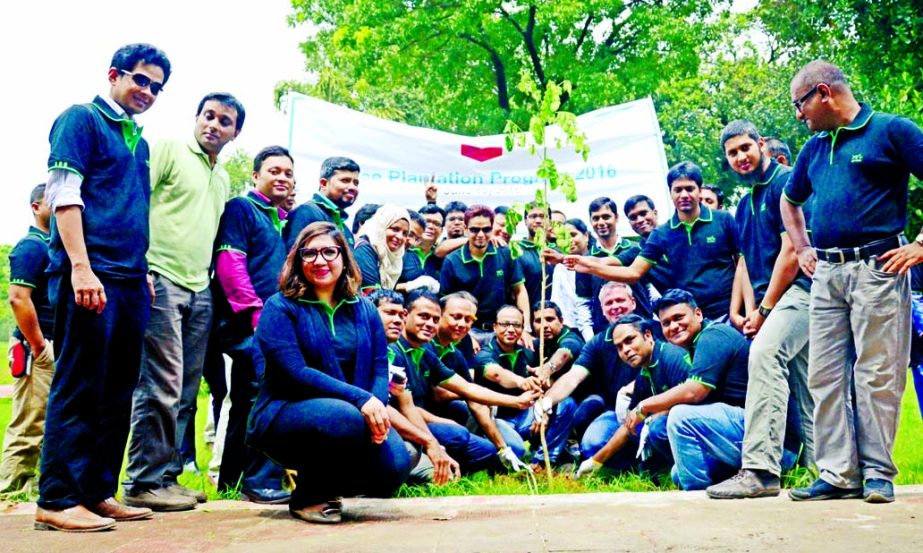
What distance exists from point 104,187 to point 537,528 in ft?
7.58

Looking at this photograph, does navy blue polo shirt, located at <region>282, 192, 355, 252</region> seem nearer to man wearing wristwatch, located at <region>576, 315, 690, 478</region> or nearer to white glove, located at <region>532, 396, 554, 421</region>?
white glove, located at <region>532, 396, 554, 421</region>

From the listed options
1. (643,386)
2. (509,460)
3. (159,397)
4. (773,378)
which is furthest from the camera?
(509,460)

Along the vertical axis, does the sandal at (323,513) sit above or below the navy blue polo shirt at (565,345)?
below

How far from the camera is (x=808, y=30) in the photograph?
14859mm

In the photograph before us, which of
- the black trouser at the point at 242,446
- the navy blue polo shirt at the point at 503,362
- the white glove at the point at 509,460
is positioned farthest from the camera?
the navy blue polo shirt at the point at 503,362

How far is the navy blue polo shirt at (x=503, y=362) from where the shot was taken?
616 centimetres

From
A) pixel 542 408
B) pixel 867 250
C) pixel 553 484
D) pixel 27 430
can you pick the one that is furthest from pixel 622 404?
pixel 27 430

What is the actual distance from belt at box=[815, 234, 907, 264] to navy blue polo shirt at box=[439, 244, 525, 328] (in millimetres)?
3032

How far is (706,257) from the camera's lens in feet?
19.1

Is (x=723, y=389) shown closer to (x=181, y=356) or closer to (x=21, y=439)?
(x=181, y=356)

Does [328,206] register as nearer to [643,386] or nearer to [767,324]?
[643,386]

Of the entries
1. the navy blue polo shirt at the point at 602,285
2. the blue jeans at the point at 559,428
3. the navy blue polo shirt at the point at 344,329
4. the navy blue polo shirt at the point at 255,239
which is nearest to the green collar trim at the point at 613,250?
the navy blue polo shirt at the point at 602,285

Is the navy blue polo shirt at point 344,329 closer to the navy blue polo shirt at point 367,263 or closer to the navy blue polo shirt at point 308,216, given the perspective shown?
the navy blue polo shirt at point 308,216

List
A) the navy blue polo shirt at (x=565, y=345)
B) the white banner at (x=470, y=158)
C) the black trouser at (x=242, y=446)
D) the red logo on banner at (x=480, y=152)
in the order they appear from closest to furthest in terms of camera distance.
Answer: the black trouser at (x=242, y=446), the navy blue polo shirt at (x=565, y=345), the white banner at (x=470, y=158), the red logo on banner at (x=480, y=152)
